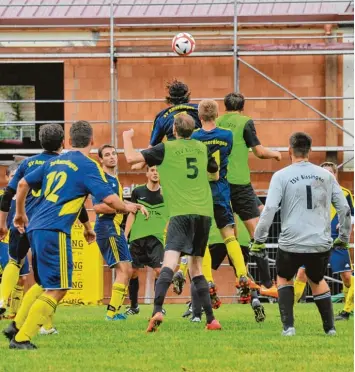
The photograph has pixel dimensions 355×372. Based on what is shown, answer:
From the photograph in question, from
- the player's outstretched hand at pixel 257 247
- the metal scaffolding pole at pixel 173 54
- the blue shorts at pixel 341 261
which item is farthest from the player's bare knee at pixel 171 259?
the metal scaffolding pole at pixel 173 54

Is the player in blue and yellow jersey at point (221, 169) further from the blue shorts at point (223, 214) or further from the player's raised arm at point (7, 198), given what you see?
the player's raised arm at point (7, 198)

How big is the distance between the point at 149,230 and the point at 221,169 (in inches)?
176

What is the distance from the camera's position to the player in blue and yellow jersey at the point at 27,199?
39.4ft

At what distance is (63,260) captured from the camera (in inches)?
433

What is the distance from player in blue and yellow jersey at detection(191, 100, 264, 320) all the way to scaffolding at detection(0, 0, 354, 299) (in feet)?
31.3

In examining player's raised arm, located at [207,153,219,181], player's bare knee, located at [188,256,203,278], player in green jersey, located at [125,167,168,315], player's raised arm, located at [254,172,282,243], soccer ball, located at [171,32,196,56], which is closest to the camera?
player's raised arm, located at [254,172,282,243]

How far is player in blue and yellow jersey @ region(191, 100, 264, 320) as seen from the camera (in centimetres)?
1338

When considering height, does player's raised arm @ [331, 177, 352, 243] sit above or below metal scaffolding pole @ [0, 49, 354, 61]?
below

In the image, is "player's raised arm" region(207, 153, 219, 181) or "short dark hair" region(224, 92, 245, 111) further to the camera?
"short dark hair" region(224, 92, 245, 111)

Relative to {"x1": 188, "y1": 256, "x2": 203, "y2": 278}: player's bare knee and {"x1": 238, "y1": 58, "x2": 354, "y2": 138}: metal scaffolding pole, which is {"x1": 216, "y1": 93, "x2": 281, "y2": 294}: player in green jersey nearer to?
{"x1": 188, "y1": 256, "x2": 203, "y2": 278}: player's bare knee

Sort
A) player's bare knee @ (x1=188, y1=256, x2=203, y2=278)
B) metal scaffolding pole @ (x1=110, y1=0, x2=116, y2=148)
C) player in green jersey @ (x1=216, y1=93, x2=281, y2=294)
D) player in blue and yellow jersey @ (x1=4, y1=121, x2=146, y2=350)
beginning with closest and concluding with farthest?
player in blue and yellow jersey @ (x1=4, y1=121, x2=146, y2=350) → player's bare knee @ (x1=188, y1=256, x2=203, y2=278) → player in green jersey @ (x1=216, y1=93, x2=281, y2=294) → metal scaffolding pole @ (x1=110, y1=0, x2=116, y2=148)

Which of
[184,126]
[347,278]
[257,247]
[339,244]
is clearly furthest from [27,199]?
[347,278]

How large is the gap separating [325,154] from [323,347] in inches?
507

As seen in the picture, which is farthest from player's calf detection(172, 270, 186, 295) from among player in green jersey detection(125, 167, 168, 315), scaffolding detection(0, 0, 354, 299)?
scaffolding detection(0, 0, 354, 299)
